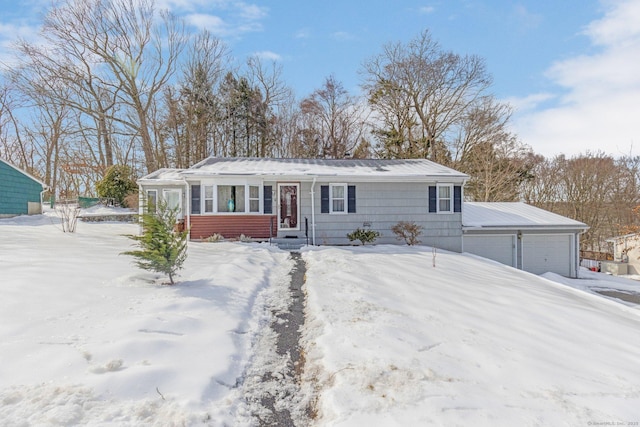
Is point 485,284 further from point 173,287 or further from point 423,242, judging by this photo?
point 173,287

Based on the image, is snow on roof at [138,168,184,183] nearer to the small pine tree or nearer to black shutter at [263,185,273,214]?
black shutter at [263,185,273,214]

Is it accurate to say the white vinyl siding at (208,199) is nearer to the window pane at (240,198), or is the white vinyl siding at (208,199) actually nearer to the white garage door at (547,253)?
the window pane at (240,198)

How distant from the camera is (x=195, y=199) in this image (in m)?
11.9

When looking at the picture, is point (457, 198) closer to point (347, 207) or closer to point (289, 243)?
point (347, 207)

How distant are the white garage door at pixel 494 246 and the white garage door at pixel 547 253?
24.1 inches

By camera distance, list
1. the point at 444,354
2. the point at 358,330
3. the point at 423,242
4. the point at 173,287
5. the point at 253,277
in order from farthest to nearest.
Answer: the point at 423,242 → the point at 253,277 → the point at 173,287 → the point at 358,330 → the point at 444,354

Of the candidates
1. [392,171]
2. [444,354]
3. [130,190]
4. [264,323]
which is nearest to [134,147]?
[130,190]

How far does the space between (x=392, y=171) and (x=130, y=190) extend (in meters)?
17.5

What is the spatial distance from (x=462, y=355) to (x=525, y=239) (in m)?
12.7

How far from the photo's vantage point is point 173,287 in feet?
17.2

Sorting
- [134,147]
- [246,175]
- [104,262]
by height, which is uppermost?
[134,147]

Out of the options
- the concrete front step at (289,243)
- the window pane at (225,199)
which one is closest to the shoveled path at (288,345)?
the concrete front step at (289,243)

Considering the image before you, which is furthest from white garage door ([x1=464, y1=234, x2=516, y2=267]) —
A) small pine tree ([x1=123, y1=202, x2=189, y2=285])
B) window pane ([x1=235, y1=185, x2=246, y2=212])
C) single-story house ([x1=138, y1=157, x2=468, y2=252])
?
small pine tree ([x1=123, y1=202, x2=189, y2=285])

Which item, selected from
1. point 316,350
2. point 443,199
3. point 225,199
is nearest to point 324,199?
point 225,199
